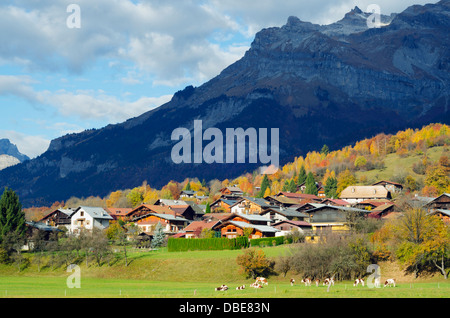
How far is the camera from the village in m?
97.2

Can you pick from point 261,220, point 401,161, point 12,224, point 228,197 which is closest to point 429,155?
point 401,161

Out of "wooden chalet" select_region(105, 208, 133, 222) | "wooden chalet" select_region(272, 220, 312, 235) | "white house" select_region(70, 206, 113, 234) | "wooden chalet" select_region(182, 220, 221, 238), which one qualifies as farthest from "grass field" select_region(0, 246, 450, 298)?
"wooden chalet" select_region(105, 208, 133, 222)

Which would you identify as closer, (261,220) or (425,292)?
(425,292)

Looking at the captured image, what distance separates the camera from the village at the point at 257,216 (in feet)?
319

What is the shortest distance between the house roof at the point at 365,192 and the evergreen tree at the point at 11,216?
284 ft

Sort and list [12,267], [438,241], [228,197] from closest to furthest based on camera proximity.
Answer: [438,241], [12,267], [228,197]

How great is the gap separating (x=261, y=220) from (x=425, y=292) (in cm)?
6227

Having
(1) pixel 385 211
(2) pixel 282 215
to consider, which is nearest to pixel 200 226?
(2) pixel 282 215

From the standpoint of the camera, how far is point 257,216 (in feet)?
358

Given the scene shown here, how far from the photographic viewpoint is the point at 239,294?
46.5 metres

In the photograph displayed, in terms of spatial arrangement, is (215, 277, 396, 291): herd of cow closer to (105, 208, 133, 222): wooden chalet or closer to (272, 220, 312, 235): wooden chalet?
(272, 220, 312, 235): wooden chalet

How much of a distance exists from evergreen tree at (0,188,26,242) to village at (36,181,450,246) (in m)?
11.3

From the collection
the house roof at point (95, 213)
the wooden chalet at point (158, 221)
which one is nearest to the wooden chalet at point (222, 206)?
the wooden chalet at point (158, 221)
